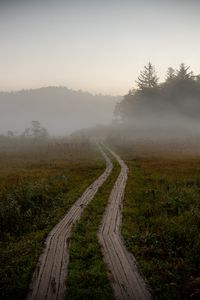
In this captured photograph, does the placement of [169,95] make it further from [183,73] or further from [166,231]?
[166,231]

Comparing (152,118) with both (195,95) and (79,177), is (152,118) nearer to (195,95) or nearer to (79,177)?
(195,95)

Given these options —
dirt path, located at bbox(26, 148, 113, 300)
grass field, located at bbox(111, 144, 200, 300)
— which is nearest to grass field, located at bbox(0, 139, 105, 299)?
dirt path, located at bbox(26, 148, 113, 300)

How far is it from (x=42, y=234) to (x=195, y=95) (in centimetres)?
7691

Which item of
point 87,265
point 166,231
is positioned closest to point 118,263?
point 87,265

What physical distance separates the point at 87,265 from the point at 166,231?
13.5ft

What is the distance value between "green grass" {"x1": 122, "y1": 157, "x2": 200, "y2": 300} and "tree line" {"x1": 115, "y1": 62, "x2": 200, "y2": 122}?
63.6 metres

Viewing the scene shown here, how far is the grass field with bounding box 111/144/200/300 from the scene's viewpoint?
9281 millimetres

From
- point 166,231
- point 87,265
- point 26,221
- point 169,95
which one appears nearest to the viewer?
point 87,265

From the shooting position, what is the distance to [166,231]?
43.1 feet

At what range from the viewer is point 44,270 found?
10117mm

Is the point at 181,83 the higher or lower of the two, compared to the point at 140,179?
higher

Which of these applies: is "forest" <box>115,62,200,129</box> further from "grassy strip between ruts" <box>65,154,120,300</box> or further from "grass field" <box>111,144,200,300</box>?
"grassy strip between ruts" <box>65,154,120,300</box>

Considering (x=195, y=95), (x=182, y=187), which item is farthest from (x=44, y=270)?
(x=195, y=95)

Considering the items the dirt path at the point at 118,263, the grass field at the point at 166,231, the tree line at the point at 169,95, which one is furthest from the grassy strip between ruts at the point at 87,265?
the tree line at the point at 169,95
